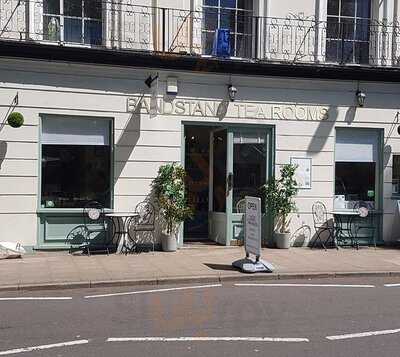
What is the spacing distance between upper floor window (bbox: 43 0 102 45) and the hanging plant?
2.12 metres

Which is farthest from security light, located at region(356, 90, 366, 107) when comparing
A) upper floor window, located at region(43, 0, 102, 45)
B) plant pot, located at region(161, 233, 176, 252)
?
upper floor window, located at region(43, 0, 102, 45)

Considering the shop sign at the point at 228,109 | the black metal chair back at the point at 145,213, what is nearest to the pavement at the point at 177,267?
the black metal chair back at the point at 145,213

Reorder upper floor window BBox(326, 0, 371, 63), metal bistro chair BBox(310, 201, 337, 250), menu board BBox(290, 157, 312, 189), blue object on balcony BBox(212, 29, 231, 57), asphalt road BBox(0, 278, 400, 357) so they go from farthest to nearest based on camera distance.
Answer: upper floor window BBox(326, 0, 371, 63) < metal bistro chair BBox(310, 201, 337, 250) < menu board BBox(290, 157, 312, 189) < blue object on balcony BBox(212, 29, 231, 57) < asphalt road BBox(0, 278, 400, 357)

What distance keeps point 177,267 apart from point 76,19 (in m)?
6.16

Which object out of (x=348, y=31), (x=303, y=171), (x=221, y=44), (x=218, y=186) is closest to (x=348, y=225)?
(x=303, y=171)

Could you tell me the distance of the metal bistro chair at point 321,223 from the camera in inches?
608

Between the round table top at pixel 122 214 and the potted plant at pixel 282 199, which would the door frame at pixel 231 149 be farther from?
the round table top at pixel 122 214

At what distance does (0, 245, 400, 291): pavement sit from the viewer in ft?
34.6

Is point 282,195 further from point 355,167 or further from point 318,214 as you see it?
point 355,167

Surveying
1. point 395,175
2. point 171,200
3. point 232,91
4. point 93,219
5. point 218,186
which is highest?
point 232,91

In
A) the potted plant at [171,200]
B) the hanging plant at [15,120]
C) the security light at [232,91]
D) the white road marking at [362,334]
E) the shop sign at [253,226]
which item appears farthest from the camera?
the security light at [232,91]

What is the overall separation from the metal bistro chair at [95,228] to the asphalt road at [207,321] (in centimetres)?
387

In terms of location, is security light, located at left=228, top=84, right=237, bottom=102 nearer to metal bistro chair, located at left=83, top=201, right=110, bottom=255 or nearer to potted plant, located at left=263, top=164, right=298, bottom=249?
potted plant, located at left=263, top=164, right=298, bottom=249

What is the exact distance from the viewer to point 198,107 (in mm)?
14633
